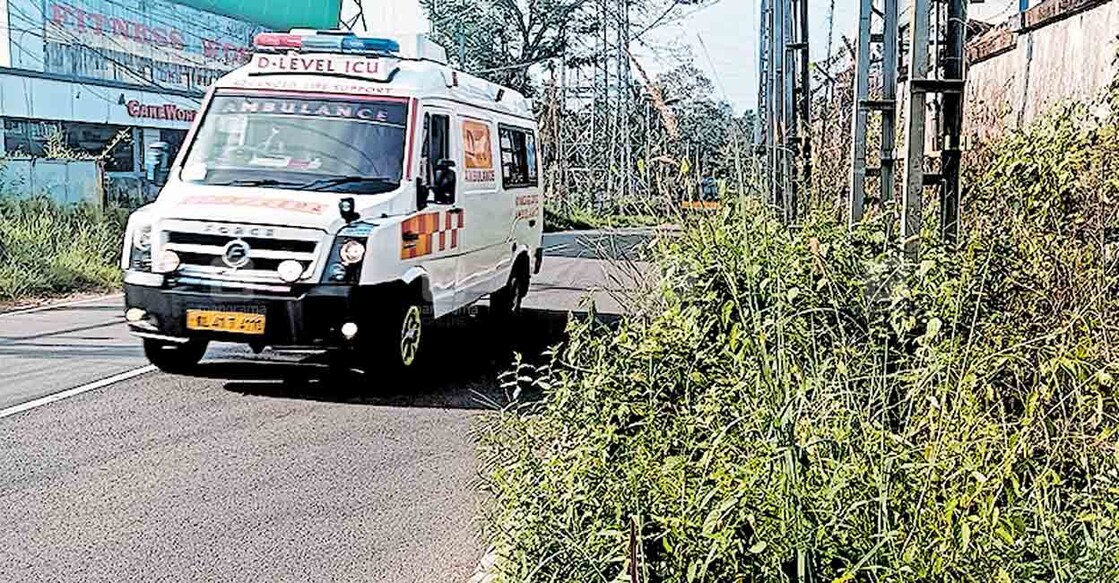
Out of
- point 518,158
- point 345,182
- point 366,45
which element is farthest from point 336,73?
point 518,158

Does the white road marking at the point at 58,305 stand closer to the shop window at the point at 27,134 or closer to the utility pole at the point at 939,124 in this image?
the utility pole at the point at 939,124

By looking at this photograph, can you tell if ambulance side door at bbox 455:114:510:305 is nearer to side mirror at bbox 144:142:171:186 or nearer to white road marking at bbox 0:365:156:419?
side mirror at bbox 144:142:171:186

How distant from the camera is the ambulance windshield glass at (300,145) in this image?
9078mm

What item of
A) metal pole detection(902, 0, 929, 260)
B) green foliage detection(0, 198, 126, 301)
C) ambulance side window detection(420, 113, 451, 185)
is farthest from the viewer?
green foliage detection(0, 198, 126, 301)

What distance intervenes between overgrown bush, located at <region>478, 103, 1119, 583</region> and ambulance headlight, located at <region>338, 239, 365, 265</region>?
9.62ft

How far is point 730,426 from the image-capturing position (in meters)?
4.01

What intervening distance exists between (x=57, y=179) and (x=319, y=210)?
12.5m

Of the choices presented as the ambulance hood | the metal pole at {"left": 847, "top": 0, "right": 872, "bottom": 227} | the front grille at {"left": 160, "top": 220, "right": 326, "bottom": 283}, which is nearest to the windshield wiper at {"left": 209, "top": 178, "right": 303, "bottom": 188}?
the ambulance hood

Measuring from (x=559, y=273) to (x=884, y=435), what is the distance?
1608 centimetres

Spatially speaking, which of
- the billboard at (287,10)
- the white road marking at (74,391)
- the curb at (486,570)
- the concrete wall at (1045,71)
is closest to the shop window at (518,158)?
the white road marking at (74,391)

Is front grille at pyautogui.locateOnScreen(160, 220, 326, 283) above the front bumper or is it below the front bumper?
above

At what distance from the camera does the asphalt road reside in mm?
5223

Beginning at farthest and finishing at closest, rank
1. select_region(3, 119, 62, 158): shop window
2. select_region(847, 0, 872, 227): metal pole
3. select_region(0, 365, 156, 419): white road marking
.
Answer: select_region(3, 119, 62, 158): shop window
select_region(0, 365, 156, 419): white road marking
select_region(847, 0, 872, 227): metal pole

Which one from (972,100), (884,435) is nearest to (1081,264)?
(884,435)
